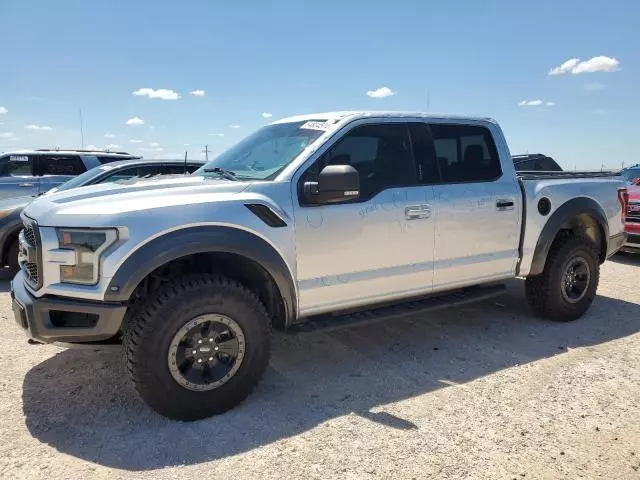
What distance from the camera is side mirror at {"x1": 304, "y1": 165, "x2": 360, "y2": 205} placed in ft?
10.7

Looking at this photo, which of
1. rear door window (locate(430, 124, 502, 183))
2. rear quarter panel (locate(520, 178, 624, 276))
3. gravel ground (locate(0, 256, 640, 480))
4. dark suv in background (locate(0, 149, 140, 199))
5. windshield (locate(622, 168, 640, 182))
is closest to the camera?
gravel ground (locate(0, 256, 640, 480))

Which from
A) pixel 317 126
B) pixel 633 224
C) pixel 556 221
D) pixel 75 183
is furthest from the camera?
pixel 633 224

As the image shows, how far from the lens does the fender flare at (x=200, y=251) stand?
288 centimetres

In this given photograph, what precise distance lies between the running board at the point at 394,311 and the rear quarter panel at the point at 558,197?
489 mm

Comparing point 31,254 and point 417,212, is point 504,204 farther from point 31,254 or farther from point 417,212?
point 31,254

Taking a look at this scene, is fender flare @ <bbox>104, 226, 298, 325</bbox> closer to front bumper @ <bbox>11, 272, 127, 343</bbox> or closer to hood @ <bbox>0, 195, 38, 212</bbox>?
front bumper @ <bbox>11, 272, 127, 343</bbox>

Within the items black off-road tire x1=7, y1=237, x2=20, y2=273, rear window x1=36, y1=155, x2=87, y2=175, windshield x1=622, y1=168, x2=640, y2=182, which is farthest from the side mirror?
windshield x1=622, y1=168, x2=640, y2=182

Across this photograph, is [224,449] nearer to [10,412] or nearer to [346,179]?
[10,412]

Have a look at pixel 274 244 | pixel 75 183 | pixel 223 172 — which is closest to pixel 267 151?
pixel 223 172

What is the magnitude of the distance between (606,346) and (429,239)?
1.95 m

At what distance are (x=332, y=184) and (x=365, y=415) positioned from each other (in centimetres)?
149

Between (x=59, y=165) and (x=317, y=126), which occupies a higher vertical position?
(x=317, y=126)

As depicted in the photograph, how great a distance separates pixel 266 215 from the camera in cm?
328

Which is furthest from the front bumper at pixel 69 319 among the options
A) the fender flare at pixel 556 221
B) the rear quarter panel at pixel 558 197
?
the fender flare at pixel 556 221
